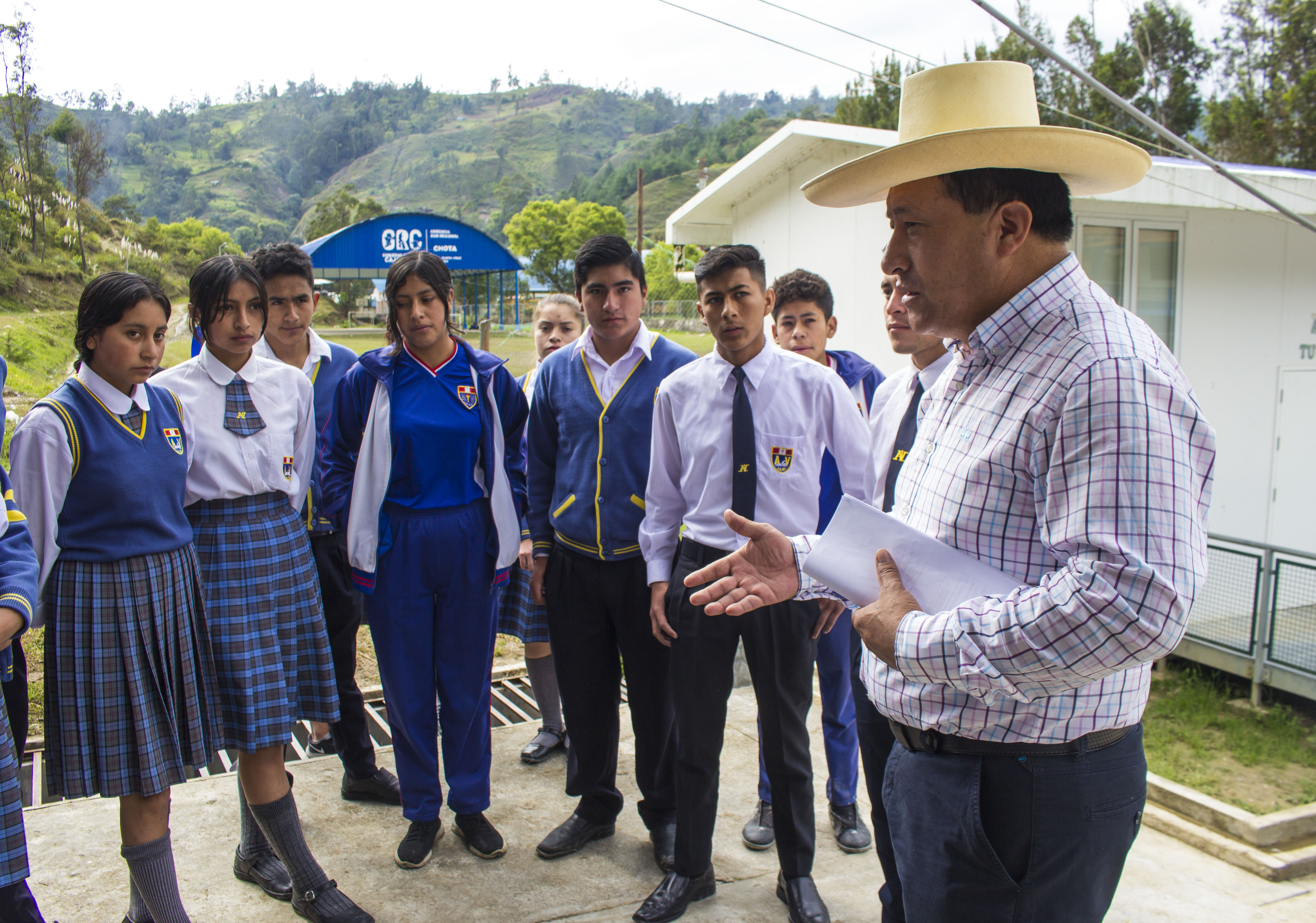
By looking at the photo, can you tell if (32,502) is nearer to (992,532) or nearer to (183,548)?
(183,548)

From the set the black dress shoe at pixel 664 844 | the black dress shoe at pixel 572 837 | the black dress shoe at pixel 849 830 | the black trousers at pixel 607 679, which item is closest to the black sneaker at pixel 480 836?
the black dress shoe at pixel 572 837

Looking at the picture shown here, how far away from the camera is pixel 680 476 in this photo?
10.2 feet

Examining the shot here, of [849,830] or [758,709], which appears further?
[849,830]

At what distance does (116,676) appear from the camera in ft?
7.94

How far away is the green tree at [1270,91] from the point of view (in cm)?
2870

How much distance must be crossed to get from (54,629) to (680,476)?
1.95m

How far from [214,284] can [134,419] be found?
0.57m

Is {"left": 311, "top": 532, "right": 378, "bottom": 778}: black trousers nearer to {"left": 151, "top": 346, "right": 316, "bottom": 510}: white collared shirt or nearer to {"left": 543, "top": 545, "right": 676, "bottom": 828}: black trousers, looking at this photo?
{"left": 151, "top": 346, "right": 316, "bottom": 510}: white collared shirt

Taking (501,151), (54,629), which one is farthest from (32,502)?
(501,151)

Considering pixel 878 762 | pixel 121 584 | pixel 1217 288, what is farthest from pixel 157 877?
pixel 1217 288

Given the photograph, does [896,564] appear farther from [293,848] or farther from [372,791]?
[372,791]

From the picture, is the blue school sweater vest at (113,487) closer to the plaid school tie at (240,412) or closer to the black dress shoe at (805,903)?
the plaid school tie at (240,412)

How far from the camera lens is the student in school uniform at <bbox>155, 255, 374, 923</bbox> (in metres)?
2.71

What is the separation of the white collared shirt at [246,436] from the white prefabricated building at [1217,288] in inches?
192
